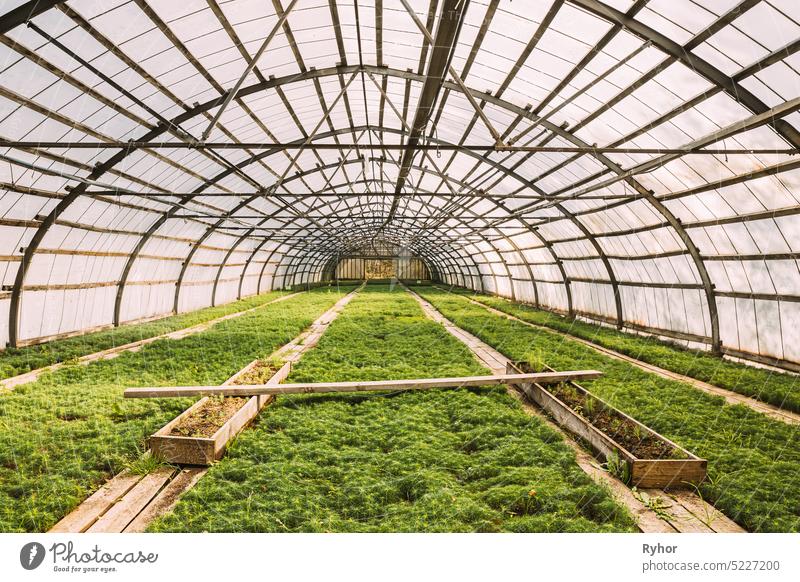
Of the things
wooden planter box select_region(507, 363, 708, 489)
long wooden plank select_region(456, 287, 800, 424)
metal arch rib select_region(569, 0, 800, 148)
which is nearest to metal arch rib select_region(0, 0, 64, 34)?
metal arch rib select_region(569, 0, 800, 148)

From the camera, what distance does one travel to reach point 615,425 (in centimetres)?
770

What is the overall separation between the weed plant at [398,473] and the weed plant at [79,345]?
7.91 m

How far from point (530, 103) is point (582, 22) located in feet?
11.7

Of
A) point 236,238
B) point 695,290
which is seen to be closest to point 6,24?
point 695,290

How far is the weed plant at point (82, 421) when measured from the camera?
5.20 metres

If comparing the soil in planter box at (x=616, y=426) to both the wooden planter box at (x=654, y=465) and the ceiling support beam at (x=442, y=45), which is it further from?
the ceiling support beam at (x=442, y=45)

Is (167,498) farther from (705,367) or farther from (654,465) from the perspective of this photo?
(705,367)

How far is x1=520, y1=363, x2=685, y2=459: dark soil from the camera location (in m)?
6.46

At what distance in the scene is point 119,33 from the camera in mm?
8188

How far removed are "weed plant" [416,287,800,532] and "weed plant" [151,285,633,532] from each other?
1.72m

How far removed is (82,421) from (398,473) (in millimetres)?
5794

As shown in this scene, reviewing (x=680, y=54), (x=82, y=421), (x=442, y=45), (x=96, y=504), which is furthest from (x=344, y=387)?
(x=680, y=54)
